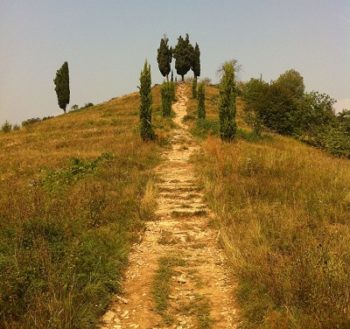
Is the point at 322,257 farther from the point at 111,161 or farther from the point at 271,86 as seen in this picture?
the point at 271,86

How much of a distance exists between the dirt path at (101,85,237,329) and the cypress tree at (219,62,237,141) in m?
13.3

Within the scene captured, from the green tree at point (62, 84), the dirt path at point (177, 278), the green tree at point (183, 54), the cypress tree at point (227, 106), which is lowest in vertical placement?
the dirt path at point (177, 278)

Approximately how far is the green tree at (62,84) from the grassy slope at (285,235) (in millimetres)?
48740

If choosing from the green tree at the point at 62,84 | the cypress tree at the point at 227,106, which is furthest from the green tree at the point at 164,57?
the cypress tree at the point at 227,106

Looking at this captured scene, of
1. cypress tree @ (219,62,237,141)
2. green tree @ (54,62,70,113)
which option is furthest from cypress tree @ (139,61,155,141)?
green tree @ (54,62,70,113)

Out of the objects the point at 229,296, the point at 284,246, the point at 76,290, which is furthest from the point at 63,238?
the point at 284,246

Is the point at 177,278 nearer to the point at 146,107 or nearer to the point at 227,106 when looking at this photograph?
the point at 146,107

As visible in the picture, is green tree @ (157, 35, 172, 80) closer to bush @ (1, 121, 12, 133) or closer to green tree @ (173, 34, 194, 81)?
green tree @ (173, 34, 194, 81)

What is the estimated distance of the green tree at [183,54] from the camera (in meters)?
63.1

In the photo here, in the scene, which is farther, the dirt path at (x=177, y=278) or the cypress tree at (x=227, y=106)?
the cypress tree at (x=227, y=106)

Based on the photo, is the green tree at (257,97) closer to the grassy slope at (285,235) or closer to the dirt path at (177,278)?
the grassy slope at (285,235)

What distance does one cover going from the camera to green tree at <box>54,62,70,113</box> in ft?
193

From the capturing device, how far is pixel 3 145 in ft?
93.6

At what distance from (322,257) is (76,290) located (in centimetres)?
334
